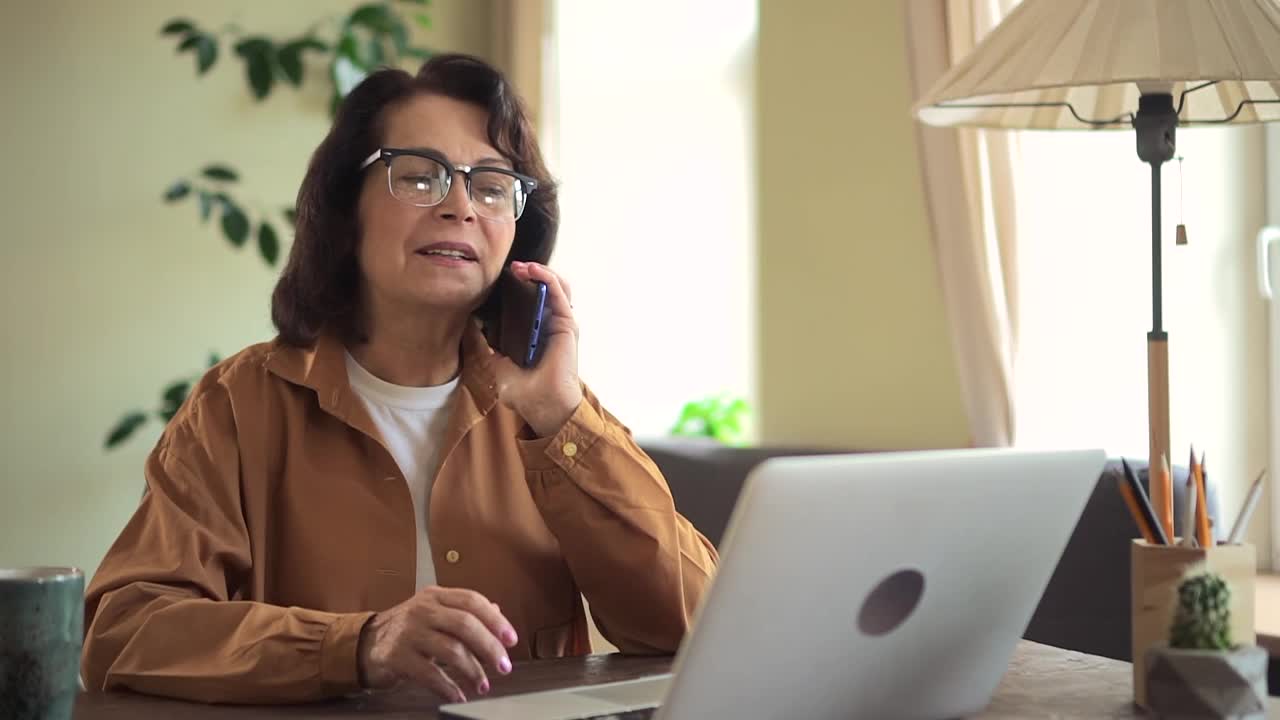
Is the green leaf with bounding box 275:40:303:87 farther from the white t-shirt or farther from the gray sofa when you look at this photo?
the gray sofa

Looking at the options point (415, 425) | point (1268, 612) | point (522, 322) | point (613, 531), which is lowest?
point (1268, 612)

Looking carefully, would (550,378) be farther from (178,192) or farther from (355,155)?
(178,192)

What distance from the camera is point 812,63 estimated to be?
337 cm

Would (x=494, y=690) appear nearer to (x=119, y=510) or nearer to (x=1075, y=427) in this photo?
(x=1075, y=427)

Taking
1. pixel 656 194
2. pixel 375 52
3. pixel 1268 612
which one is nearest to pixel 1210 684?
pixel 1268 612

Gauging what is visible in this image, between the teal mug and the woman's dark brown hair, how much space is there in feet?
2.87

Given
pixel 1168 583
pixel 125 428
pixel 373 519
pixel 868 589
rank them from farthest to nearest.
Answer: pixel 125 428
pixel 373 519
pixel 1168 583
pixel 868 589

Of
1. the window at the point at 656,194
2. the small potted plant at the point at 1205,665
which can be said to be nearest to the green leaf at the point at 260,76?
the window at the point at 656,194

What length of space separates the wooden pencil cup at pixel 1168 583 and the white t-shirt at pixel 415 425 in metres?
0.85

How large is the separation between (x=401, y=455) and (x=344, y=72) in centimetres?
276

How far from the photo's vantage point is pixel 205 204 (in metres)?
4.04

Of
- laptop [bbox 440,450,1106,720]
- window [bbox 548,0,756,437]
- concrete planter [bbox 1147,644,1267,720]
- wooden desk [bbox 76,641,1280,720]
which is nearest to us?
laptop [bbox 440,450,1106,720]

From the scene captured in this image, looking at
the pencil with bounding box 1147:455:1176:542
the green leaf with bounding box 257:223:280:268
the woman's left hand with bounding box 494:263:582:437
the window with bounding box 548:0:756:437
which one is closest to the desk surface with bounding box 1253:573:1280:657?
the pencil with bounding box 1147:455:1176:542

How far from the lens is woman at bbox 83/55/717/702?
1.54 meters
